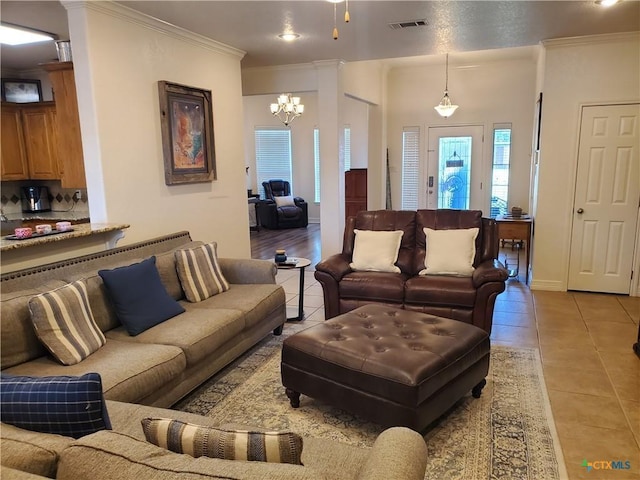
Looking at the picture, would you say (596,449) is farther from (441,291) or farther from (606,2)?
(606,2)

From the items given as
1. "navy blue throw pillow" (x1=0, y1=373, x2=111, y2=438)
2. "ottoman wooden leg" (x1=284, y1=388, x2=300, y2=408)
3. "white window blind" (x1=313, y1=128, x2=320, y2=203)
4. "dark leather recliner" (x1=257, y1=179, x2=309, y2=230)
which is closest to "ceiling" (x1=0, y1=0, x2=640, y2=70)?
"ottoman wooden leg" (x1=284, y1=388, x2=300, y2=408)

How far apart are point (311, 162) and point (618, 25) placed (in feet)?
22.6

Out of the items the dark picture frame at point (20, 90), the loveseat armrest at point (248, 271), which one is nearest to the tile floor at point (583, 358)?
the loveseat armrest at point (248, 271)

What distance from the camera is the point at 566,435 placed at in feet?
7.81

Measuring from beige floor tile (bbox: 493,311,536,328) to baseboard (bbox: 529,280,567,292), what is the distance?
0.95m

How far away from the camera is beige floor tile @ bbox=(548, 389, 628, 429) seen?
2.49 metres

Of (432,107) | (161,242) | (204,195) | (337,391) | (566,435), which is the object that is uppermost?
(432,107)

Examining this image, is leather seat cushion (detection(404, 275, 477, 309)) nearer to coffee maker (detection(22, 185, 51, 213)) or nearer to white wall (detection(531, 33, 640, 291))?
white wall (detection(531, 33, 640, 291))

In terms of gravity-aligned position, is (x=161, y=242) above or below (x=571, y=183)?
below

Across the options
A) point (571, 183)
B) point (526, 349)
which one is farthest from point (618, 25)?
point (526, 349)

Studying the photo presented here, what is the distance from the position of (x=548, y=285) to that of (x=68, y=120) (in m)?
4.97

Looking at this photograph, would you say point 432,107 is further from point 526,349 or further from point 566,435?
point 566,435

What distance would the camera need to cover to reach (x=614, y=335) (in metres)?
3.68

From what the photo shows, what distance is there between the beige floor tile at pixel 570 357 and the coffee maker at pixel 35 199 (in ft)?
18.1
